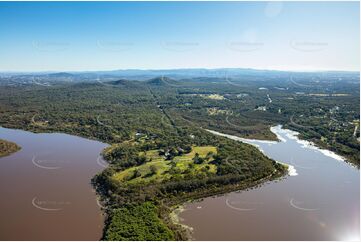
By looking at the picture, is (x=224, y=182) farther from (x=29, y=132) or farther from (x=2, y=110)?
(x=2, y=110)

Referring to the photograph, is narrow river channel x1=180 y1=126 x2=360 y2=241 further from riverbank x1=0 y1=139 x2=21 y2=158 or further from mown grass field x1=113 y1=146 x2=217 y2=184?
riverbank x1=0 y1=139 x2=21 y2=158

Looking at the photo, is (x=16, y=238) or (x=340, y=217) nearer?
(x=16, y=238)

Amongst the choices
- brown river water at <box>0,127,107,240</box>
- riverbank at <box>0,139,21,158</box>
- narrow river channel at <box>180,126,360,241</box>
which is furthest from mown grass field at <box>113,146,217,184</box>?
riverbank at <box>0,139,21,158</box>

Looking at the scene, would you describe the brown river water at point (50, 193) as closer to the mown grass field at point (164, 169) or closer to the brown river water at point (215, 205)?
the brown river water at point (215, 205)

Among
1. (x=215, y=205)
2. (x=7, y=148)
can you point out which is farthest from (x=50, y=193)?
(x=7, y=148)

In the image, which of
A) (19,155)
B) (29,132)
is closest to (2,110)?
(29,132)
